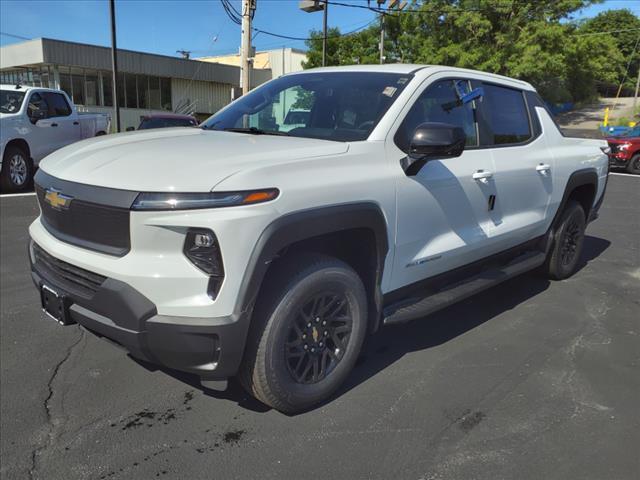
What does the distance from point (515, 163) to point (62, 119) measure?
32.2 ft

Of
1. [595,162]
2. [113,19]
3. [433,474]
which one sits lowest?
[433,474]

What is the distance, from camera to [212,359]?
242cm

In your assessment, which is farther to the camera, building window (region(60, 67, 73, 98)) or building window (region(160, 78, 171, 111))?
building window (region(160, 78, 171, 111))

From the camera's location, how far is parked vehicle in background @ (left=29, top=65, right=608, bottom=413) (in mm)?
2340

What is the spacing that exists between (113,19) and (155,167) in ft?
62.4

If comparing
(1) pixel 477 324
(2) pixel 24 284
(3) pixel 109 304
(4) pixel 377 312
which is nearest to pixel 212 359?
(3) pixel 109 304

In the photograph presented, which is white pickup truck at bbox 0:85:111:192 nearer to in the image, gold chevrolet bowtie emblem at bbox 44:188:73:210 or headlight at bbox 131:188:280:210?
gold chevrolet bowtie emblem at bbox 44:188:73:210

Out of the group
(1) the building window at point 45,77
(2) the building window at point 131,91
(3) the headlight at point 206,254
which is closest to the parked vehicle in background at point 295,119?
(3) the headlight at point 206,254

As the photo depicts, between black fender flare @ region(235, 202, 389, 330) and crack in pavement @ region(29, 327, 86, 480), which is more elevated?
black fender flare @ region(235, 202, 389, 330)

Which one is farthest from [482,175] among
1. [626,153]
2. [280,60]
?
[280,60]

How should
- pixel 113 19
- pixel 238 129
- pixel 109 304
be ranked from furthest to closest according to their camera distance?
pixel 113 19 → pixel 238 129 → pixel 109 304

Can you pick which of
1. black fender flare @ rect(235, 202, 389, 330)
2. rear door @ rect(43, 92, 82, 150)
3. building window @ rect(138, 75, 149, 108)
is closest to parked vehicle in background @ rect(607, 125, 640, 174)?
rear door @ rect(43, 92, 82, 150)

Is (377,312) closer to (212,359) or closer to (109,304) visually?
(212,359)

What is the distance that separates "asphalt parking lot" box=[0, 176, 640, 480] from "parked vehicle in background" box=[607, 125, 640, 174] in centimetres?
1449
